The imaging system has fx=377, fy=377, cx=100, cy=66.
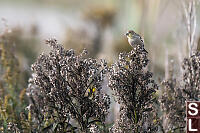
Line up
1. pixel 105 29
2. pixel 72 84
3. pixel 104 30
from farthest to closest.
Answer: pixel 105 29, pixel 104 30, pixel 72 84

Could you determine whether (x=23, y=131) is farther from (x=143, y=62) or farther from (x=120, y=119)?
(x=143, y=62)

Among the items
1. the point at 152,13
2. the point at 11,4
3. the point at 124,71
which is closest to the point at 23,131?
the point at 124,71

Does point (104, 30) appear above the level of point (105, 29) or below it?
below

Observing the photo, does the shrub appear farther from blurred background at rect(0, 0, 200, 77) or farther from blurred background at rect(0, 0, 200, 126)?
blurred background at rect(0, 0, 200, 77)

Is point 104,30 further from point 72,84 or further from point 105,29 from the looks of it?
point 72,84

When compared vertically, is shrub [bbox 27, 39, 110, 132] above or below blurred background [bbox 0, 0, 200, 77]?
below

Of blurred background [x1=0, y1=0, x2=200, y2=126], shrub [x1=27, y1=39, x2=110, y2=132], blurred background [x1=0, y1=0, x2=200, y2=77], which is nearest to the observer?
shrub [x1=27, y1=39, x2=110, y2=132]

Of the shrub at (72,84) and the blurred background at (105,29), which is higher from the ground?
the blurred background at (105,29)

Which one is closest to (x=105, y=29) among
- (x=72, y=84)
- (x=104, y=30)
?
(x=104, y=30)

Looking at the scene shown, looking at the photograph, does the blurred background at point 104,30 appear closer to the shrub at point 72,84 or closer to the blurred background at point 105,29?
the blurred background at point 105,29

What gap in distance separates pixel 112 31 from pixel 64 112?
1011 centimetres

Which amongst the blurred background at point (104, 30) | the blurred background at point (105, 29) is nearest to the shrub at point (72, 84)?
the blurred background at point (104, 30)

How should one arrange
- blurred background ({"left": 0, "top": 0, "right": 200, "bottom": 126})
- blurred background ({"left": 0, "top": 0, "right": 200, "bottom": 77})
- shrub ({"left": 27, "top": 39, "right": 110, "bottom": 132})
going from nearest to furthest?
shrub ({"left": 27, "top": 39, "right": 110, "bottom": 132})
blurred background ({"left": 0, "top": 0, "right": 200, "bottom": 126})
blurred background ({"left": 0, "top": 0, "right": 200, "bottom": 77})

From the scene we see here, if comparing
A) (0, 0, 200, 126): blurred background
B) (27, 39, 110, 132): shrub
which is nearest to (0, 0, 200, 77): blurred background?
(0, 0, 200, 126): blurred background
